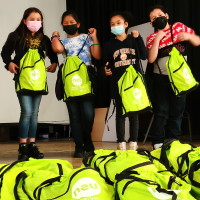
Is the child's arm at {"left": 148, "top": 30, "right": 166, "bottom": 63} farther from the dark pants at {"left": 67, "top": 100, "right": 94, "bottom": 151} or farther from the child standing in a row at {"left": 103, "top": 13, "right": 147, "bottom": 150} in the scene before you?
the dark pants at {"left": 67, "top": 100, "right": 94, "bottom": 151}

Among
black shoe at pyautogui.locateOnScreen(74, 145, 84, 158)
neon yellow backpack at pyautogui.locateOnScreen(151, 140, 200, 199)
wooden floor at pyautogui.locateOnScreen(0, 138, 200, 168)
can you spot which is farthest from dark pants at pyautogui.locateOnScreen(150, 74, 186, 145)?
neon yellow backpack at pyautogui.locateOnScreen(151, 140, 200, 199)

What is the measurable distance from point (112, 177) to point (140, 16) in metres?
4.10

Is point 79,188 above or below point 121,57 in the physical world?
below

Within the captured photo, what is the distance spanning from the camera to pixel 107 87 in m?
5.76

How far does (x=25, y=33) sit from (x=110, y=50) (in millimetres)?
641

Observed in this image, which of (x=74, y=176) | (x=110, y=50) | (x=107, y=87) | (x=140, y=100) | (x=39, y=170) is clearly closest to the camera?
(x=74, y=176)

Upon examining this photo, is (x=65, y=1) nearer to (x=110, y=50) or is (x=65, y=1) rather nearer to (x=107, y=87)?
(x=107, y=87)

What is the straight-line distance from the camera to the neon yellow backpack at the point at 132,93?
→ 8.69ft

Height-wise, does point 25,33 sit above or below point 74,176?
above

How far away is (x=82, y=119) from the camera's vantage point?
292 centimetres

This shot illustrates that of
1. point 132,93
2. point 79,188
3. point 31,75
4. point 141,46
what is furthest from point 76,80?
point 79,188

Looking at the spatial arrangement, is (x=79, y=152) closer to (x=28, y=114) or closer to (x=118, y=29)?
(x=28, y=114)

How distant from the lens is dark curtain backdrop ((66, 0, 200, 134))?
4.71 metres

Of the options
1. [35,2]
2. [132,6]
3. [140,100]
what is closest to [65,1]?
[35,2]
